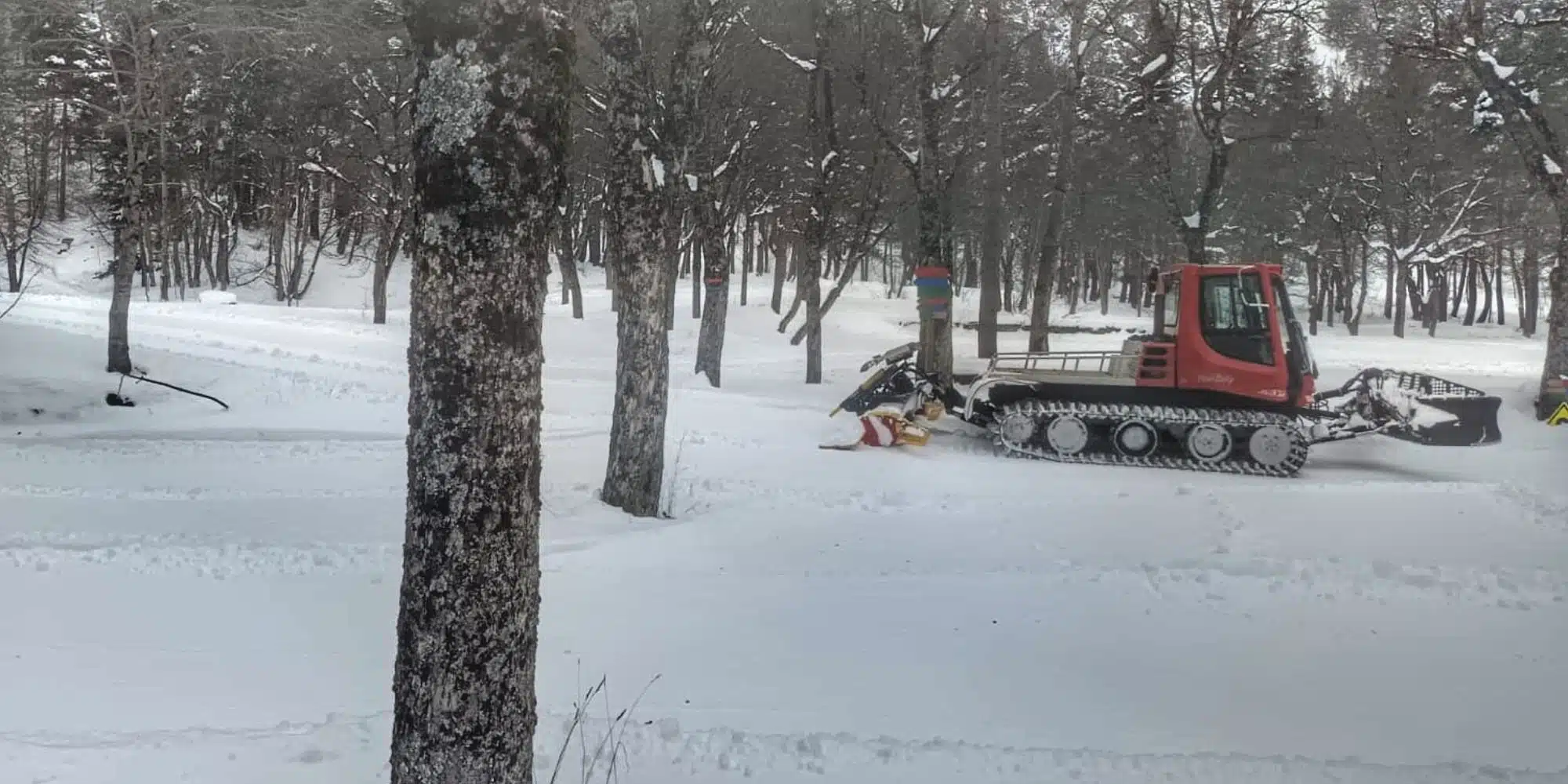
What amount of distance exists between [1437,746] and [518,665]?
4037 millimetres

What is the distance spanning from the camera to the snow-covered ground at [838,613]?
4.52 meters

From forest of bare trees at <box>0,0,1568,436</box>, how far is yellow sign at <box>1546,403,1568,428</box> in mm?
1623

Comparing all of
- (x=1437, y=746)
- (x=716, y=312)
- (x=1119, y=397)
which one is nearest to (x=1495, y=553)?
(x=1437, y=746)

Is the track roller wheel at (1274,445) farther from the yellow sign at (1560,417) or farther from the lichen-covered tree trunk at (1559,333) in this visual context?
the lichen-covered tree trunk at (1559,333)

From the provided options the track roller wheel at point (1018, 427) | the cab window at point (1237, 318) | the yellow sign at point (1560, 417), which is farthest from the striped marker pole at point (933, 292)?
the yellow sign at point (1560, 417)

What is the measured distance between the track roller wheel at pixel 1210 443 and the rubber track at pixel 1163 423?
61 mm

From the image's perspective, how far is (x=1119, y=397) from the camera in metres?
12.3

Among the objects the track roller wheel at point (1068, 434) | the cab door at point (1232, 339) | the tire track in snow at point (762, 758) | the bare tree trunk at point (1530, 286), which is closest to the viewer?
the tire track in snow at point (762, 758)

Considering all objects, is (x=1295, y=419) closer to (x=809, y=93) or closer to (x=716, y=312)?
(x=716, y=312)

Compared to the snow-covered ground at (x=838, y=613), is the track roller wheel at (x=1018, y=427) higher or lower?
higher

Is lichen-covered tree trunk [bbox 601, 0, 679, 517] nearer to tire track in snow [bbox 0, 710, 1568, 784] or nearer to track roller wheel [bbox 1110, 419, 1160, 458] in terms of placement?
tire track in snow [bbox 0, 710, 1568, 784]

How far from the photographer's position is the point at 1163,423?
12008mm

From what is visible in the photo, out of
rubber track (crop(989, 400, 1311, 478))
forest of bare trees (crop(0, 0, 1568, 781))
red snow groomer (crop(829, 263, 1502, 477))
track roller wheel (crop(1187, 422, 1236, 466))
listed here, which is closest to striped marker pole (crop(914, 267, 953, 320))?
forest of bare trees (crop(0, 0, 1568, 781))

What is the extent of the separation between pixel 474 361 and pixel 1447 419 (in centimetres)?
1245
